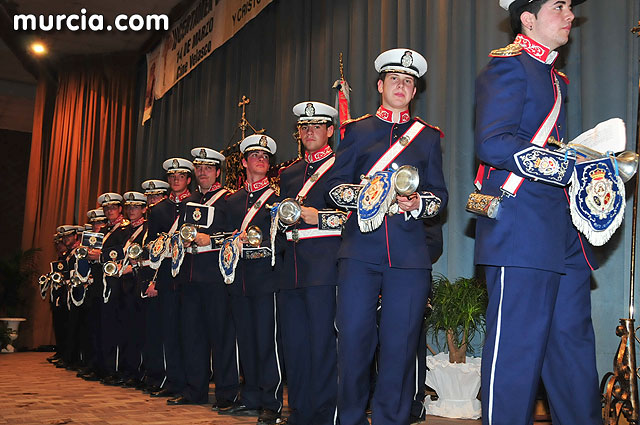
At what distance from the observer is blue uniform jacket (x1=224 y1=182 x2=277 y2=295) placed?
12.9 feet

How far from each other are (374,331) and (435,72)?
8.94ft

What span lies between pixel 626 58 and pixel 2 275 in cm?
1035

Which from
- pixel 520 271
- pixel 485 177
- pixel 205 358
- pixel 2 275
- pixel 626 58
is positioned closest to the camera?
pixel 520 271

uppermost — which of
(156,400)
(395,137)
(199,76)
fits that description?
(199,76)

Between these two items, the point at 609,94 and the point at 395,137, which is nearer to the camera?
the point at 395,137

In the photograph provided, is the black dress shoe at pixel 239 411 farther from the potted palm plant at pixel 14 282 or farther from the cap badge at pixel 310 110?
the potted palm plant at pixel 14 282

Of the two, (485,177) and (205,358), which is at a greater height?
(485,177)

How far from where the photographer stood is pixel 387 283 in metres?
2.70

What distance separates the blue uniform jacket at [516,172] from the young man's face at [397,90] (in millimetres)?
712

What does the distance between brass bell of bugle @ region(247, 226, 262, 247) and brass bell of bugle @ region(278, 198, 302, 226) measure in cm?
65

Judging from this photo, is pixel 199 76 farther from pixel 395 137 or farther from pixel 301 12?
pixel 395 137

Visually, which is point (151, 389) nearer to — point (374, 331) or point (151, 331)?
point (151, 331)

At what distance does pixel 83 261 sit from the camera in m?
6.52

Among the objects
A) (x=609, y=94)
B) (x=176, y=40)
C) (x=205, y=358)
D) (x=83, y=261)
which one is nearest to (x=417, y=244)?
(x=609, y=94)
